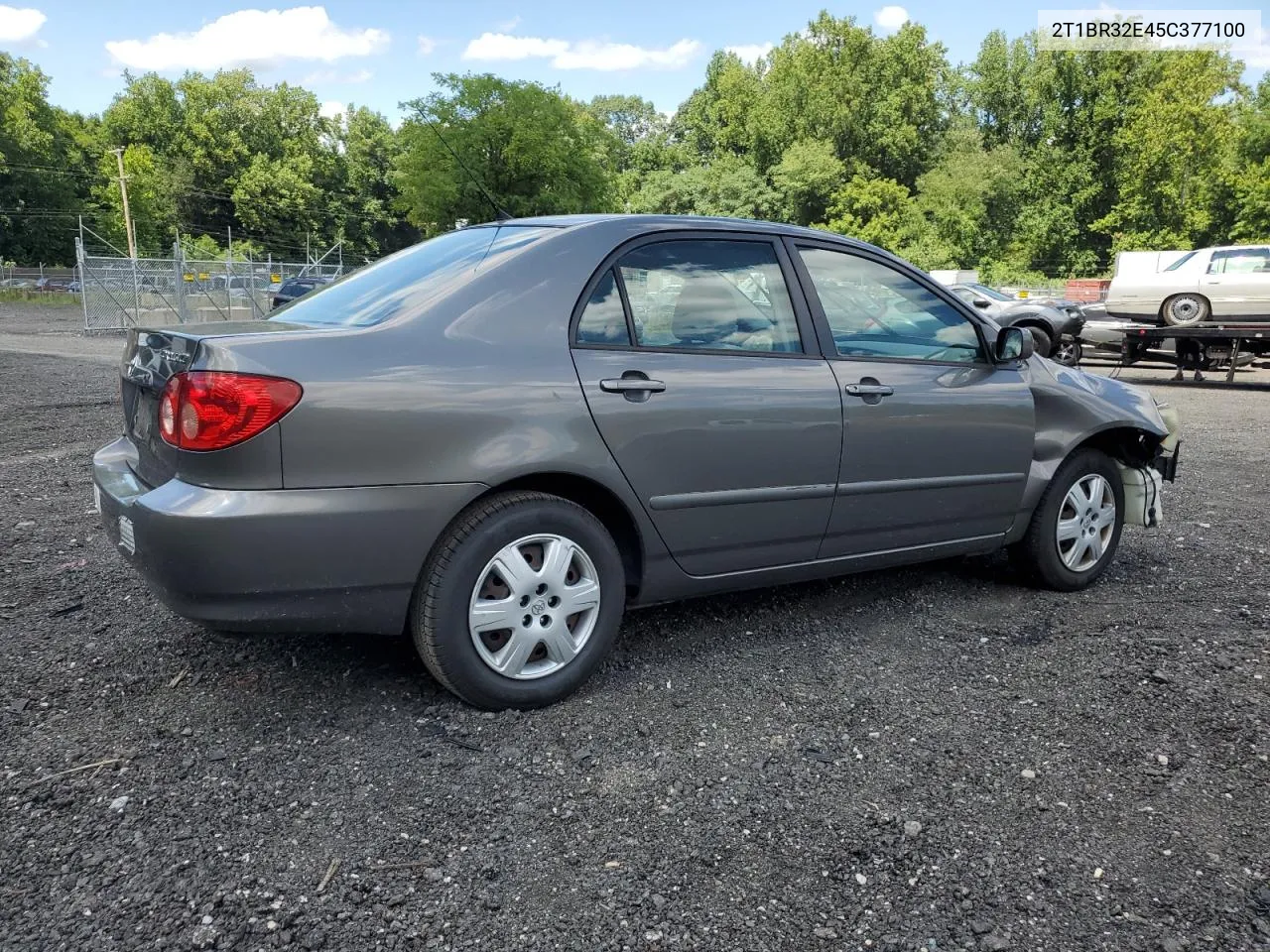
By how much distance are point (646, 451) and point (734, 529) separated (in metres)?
0.49

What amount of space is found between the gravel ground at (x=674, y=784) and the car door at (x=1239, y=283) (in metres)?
14.4

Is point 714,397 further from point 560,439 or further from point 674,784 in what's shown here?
point 674,784

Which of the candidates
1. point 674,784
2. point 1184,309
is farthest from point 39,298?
point 674,784

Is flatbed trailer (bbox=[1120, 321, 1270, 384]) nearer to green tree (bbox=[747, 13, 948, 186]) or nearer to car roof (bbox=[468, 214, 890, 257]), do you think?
car roof (bbox=[468, 214, 890, 257])

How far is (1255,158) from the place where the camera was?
51.3 meters

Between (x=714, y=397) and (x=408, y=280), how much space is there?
111cm

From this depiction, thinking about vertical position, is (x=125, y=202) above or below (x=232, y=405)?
above

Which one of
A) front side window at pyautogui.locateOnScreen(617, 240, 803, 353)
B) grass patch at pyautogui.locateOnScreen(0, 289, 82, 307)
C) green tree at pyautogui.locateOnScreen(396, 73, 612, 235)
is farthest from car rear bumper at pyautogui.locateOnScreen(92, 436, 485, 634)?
grass patch at pyautogui.locateOnScreen(0, 289, 82, 307)

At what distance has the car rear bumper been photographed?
2760 millimetres

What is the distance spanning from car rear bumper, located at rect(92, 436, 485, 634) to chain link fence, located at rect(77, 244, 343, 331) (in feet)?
77.7

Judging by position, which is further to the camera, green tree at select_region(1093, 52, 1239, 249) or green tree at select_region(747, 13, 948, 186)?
green tree at select_region(747, 13, 948, 186)

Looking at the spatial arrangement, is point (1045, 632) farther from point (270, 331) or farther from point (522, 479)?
point (270, 331)

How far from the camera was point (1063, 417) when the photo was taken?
446 centimetres

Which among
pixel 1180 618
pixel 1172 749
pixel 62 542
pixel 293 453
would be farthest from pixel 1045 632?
pixel 62 542
